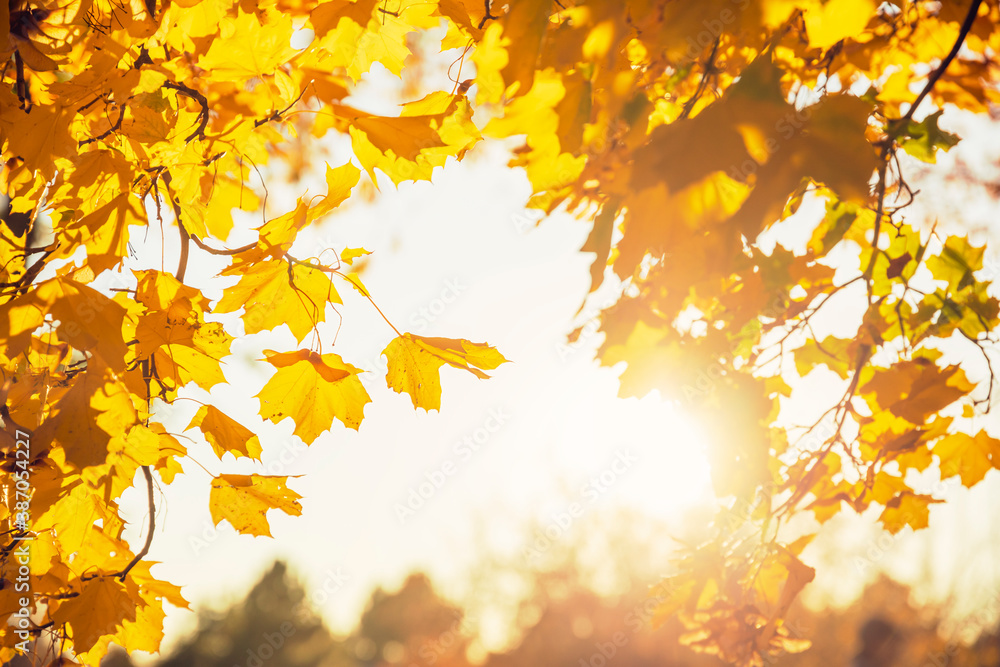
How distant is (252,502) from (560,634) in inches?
1157

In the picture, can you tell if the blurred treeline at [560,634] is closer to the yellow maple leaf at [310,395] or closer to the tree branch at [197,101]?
the yellow maple leaf at [310,395]

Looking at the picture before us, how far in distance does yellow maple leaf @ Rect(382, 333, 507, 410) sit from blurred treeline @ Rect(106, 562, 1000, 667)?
20.3 m

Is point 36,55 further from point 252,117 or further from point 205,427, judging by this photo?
point 205,427

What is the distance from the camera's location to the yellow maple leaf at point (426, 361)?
1.31 m

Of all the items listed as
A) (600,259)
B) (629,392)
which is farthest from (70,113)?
(629,392)

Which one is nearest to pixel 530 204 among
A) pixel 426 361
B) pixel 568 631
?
pixel 426 361

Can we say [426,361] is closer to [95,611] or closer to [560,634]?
[95,611]

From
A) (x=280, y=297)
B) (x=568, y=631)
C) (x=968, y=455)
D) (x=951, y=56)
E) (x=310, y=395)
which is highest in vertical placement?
(x=280, y=297)

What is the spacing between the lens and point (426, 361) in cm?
140

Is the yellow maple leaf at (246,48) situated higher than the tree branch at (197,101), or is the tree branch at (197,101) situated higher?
the yellow maple leaf at (246,48)

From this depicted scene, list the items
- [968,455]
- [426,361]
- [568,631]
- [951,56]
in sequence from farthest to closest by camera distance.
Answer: [568,631] < [968,455] < [426,361] < [951,56]

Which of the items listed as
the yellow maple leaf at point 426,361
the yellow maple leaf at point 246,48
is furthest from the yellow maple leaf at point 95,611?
the yellow maple leaf at point 246,48

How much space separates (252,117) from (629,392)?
122 centimetres

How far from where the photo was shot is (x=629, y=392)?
1500 mm
